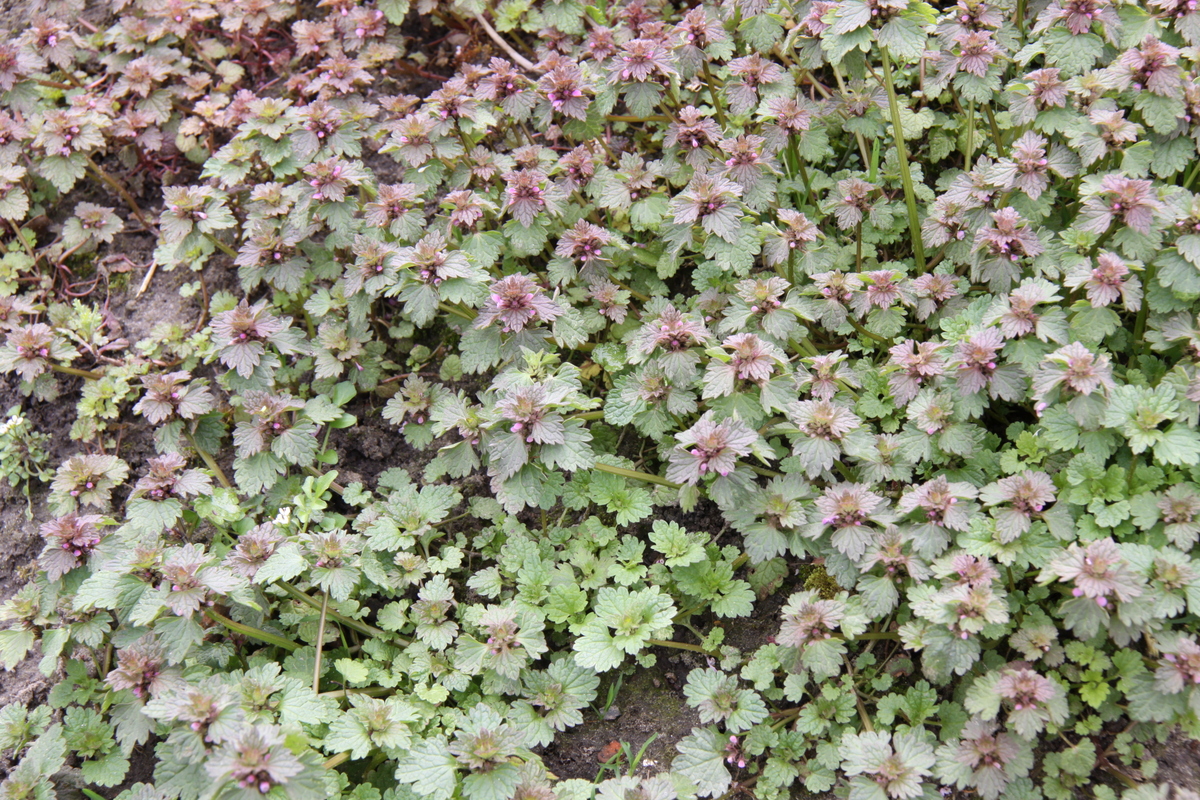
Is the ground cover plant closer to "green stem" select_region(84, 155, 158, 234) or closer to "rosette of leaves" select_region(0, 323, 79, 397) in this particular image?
"rosette of leaves" select_region(0, 323, 79, 397)

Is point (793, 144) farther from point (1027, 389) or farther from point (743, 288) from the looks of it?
point (1027, 389)

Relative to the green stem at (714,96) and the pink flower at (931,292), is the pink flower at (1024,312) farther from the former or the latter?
the green stem at (714,96)

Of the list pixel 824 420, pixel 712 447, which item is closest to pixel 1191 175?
pixel 824 420

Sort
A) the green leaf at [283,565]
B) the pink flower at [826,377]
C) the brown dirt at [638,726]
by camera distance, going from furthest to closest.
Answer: the brown dirt at [638,726] < the pink flower at [826,377] < the green leaf at [283,565]

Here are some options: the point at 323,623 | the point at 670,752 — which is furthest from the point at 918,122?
the point at 323,623

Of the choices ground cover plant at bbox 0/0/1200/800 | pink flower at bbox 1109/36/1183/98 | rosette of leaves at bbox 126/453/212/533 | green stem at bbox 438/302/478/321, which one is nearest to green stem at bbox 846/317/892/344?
ground cover plant at bbox 0/0/1200/800

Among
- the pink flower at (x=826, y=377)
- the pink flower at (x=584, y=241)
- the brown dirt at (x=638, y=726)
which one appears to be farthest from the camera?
the pink flower at (x=584, y=241)

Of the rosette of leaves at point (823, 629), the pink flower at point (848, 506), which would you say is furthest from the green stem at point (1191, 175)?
the rosette of leaves at point (823, 629)

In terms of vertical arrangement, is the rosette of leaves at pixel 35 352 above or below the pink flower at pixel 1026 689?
above
